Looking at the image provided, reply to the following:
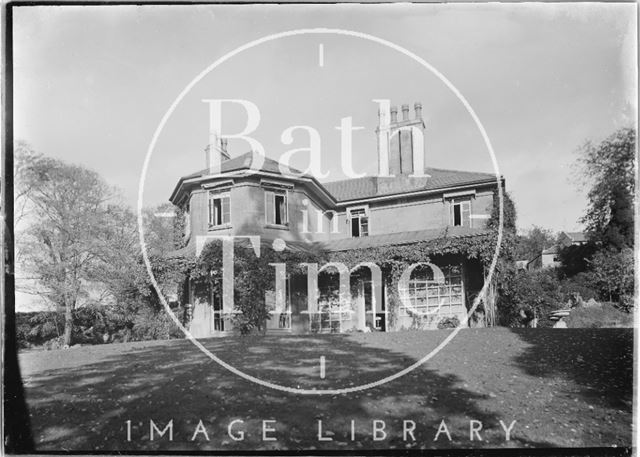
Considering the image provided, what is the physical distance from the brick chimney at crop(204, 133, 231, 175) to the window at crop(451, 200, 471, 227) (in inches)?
257

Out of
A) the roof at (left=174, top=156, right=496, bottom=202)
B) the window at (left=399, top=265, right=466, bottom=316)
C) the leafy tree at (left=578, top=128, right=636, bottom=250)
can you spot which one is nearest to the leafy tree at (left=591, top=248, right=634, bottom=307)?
the leafy tree at (left=578, top=128, right=636, bottom=250)

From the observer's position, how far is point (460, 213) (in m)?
14.0

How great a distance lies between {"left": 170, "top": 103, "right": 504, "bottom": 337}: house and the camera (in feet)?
38.9

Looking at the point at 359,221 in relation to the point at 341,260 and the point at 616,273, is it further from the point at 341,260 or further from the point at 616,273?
the point at 616,273

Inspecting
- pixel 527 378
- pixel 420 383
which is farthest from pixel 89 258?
pixel 527 378

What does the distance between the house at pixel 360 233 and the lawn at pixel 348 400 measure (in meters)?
3.78

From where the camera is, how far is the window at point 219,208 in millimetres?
12594

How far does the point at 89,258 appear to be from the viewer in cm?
909

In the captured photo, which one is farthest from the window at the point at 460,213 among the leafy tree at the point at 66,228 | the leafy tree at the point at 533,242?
the leafy tree at the point at 66,228

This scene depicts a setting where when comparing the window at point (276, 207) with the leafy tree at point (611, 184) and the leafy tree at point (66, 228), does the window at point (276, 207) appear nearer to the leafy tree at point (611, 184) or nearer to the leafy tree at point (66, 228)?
the leafy tree at point (66, 228)

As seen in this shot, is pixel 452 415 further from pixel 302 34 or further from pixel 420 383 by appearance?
pixel 302 34

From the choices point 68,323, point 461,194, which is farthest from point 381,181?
point 68,323

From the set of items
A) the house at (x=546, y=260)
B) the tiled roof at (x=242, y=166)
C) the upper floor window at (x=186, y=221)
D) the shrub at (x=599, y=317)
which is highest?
the tiled roof at (x=242, y=166)

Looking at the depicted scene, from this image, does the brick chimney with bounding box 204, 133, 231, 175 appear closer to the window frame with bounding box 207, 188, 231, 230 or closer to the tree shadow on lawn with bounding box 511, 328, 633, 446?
the window frame with bounding box 207, 188, 231, 230
